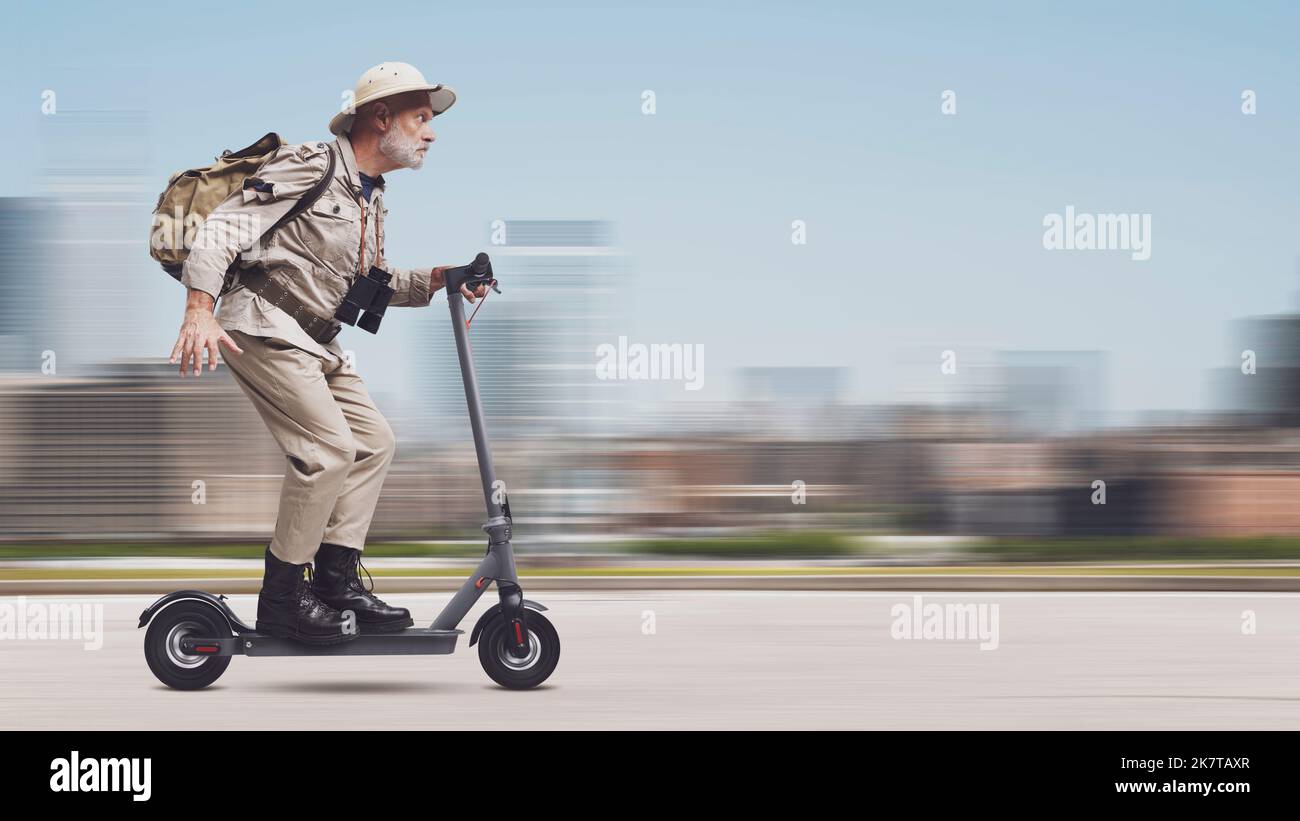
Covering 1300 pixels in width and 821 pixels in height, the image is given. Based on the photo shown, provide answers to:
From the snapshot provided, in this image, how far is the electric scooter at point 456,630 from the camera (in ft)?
15.5

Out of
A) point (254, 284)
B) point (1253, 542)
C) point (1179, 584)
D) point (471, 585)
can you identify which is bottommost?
point (1253, 542)

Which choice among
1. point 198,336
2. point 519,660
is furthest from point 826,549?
point 198,336

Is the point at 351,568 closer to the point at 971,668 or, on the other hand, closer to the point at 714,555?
the point at 971,668

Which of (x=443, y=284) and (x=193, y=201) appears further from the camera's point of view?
(x=443, y=284)

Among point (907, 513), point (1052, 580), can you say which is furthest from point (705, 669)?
point (907, 513)

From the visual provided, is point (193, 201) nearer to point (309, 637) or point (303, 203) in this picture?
point (303, 203)

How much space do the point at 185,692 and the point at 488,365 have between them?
95.3m

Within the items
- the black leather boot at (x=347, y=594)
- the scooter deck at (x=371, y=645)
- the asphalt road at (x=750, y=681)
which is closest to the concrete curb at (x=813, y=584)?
the asphalt road at (x=750, y=681)

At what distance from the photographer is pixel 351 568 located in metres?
4.88

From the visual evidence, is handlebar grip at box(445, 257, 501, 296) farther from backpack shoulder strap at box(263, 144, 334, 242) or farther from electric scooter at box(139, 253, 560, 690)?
backpack shoulder strap at box(263, 144, 334, 242)

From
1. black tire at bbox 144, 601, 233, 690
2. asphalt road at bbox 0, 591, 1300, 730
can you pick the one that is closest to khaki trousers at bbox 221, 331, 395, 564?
black tire at bbox 144, 601, 233, 690

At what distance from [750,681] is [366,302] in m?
2.01

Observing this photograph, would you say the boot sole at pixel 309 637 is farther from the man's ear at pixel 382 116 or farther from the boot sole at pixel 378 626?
the man's ear at pixel 382 116

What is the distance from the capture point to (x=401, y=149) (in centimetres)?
482
